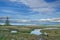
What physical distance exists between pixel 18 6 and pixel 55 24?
53cm

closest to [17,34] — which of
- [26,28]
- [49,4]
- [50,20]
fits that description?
[26,28]

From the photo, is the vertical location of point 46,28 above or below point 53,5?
below

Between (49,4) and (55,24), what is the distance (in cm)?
27

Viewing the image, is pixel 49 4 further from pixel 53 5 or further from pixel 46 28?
pixel 46 28

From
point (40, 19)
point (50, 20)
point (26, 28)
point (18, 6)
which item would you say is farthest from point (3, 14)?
point (50, 20)

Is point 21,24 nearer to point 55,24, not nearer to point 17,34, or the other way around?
point 17,34

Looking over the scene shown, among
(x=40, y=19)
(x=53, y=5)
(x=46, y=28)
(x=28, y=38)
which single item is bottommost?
Result: (x=28, y=38)

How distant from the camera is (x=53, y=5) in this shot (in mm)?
1205

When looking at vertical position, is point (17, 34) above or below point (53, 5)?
below

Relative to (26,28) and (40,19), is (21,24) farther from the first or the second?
(40,19)

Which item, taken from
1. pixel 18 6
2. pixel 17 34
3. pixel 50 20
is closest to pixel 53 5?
pixel 50 20

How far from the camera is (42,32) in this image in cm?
117

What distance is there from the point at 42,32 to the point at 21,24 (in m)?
0.29

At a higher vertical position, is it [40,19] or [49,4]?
[49,4]
